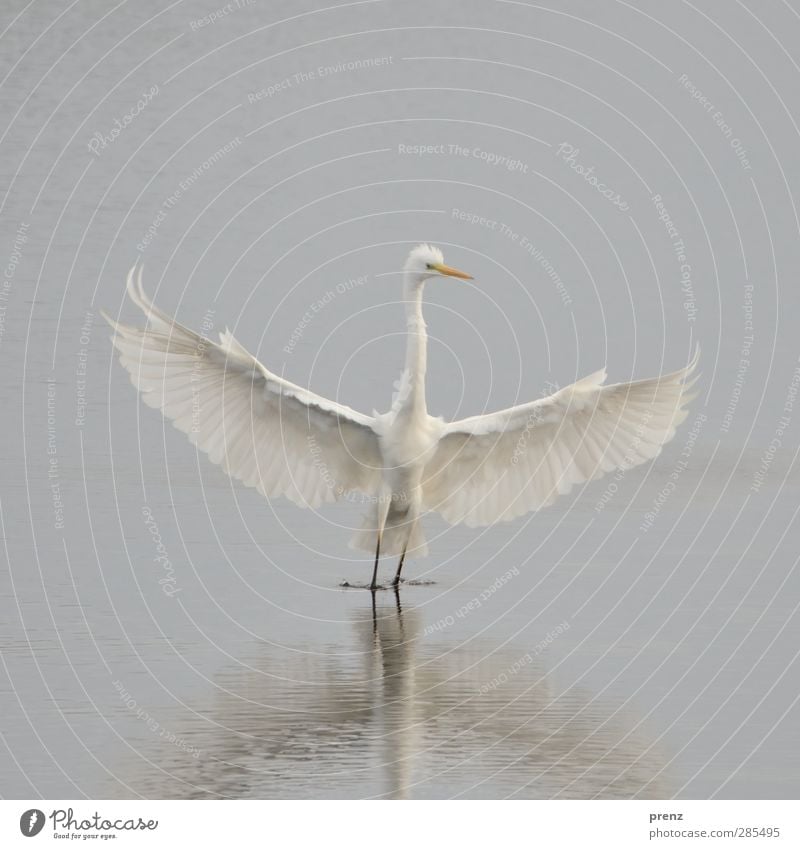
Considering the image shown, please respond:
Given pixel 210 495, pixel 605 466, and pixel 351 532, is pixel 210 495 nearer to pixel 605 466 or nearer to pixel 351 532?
pixel 351 532

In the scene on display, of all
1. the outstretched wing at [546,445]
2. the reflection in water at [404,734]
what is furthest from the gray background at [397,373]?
the outstretched wing at [546,445]

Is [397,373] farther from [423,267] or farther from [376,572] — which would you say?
[376,572]

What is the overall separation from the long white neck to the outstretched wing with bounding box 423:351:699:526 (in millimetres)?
320

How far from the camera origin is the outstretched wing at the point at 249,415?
14.1 m

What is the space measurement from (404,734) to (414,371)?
4188mm

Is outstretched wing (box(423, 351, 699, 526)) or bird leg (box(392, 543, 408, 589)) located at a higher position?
outstretched wing (box(423, 351, 699, 526))

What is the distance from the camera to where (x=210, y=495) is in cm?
1628

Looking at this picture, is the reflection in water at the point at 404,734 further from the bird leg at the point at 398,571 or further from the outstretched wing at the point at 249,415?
the outstretched wing at the point at 249,415

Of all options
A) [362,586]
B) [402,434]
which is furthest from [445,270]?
[362,586]

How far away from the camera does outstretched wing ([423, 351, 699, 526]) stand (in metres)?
14.2

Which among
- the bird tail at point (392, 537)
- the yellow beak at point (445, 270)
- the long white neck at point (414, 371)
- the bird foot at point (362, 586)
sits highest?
the yellow beak at point (445, 270)

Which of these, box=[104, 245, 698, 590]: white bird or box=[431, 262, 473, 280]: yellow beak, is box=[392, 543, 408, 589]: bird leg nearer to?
box=[104, 245, 698, 590]: white bird

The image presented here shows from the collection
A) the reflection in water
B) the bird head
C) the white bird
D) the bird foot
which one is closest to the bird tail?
the white bird

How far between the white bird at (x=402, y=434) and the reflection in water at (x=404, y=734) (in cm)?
222
